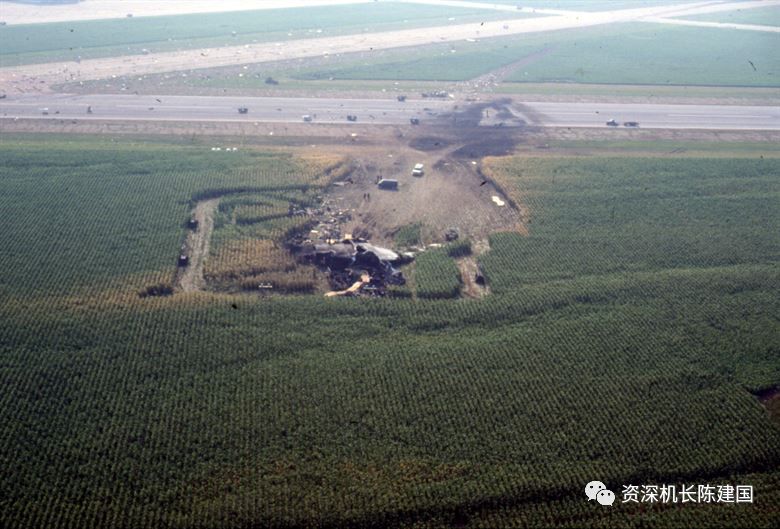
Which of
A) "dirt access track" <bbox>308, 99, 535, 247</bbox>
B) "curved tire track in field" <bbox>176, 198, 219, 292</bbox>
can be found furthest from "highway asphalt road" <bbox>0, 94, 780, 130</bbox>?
"curved tire track in field" <bbox>176, 198, 219, 292</bbox>

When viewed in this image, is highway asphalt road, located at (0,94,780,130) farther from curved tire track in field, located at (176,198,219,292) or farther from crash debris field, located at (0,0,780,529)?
curved tire track in field, located at (176,198,219,292)

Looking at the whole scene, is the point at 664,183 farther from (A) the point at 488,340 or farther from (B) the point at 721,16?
(B) the point at 721,16

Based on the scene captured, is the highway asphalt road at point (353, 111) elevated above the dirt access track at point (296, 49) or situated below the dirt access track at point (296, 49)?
below

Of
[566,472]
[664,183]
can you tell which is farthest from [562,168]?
[566,472]

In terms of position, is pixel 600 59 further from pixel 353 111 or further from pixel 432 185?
pixel 432 185

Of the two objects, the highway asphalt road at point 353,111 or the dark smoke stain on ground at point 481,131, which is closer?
the dark smoke stain on ground at point 481,131

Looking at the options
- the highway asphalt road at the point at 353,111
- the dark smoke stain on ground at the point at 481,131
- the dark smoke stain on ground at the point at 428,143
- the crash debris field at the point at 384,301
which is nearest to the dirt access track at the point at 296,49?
the crash debris field at the point at 384,301

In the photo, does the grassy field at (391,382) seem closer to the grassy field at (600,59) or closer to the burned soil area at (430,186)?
the burned soil area at (430,186)

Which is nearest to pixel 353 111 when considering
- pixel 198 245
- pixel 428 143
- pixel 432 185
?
pixel 428 143
